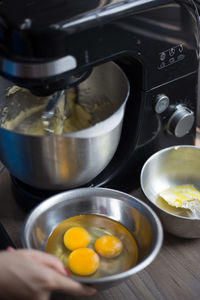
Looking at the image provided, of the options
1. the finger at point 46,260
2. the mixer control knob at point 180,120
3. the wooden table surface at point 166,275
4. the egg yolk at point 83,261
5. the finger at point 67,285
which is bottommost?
the wooden table surface at point 166,275

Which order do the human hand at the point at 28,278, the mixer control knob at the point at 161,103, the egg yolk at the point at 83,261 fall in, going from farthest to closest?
the mixer control knob at the point at 161,103, the egg yolk at the point at 83,261, the human hand at the point at 28,278

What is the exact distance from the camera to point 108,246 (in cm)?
69

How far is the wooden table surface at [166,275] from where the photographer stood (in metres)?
0.67

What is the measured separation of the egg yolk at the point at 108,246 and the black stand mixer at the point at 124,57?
13cm

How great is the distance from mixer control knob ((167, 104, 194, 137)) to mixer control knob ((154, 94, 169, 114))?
Answer: 0.03 meters

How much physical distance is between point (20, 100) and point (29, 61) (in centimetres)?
25

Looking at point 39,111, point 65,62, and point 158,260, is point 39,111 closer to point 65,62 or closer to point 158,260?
point 65,62

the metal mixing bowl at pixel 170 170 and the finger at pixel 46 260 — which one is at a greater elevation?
the finger at pixel 46 260

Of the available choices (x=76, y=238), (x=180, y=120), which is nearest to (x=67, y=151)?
(x=76, y=238)

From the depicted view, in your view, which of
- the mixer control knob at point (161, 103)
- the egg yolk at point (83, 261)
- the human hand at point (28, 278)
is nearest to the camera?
the human hand at point (28, 278)

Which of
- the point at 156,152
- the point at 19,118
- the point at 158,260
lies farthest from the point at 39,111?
the point at 158,260

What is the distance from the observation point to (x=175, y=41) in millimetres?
734

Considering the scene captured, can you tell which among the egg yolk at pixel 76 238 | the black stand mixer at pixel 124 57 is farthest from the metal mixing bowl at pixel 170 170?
the egg yolk at pixel 76 238

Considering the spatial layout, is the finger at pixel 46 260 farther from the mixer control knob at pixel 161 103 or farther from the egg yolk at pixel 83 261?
the mixer control knob at pixel 161 103
